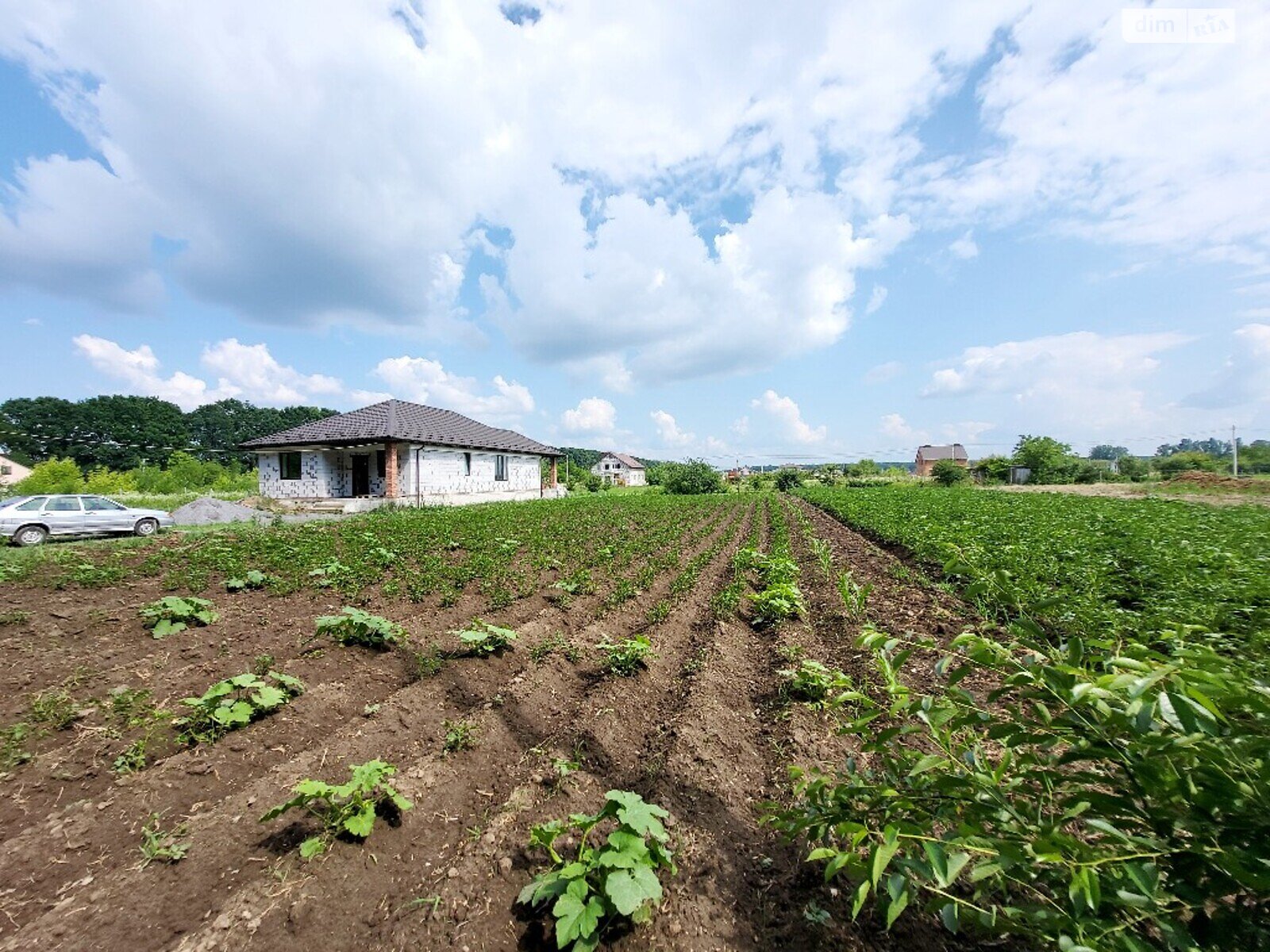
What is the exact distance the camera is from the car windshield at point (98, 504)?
1285cm

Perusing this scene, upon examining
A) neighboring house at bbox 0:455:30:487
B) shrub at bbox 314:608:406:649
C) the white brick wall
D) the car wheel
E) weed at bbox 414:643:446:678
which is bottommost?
weed at bbox 414:643:446:678

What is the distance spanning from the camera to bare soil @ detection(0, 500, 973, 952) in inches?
84.8

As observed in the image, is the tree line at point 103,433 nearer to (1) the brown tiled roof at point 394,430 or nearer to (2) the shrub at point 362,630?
(1) the brown tiled roof at point 394,430

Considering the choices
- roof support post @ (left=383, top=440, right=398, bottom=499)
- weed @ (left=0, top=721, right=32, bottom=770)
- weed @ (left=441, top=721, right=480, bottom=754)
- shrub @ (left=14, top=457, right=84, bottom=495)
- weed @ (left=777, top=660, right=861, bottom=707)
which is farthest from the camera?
shrub @ (left=14, top=457, right=84, bottom=495)

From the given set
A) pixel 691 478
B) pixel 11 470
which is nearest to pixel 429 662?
pixel 691 478

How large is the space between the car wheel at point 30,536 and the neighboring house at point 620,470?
2895 inches

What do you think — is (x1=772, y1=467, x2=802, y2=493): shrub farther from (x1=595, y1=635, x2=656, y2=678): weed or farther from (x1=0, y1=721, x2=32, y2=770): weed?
(x1=0, y1=721, x2=32, y2=770): weed

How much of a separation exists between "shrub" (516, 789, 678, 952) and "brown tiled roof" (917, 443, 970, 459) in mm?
93956

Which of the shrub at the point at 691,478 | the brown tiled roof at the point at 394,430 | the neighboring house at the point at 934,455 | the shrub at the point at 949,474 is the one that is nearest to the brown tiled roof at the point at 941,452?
the neighboring house at the point at 934,455

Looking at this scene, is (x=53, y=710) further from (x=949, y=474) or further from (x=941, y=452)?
(x=941, y=452)

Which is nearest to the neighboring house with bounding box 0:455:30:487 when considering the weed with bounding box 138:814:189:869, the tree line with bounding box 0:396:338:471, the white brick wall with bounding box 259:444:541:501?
the tree line with bounding box 0:396:338:471

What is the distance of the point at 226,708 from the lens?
358cm

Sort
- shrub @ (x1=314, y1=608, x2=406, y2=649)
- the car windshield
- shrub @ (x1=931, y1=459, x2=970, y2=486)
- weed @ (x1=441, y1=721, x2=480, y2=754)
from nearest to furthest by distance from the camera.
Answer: weed @ (x1=441, y1=721, x2=480, y2=754) → shrub @ (x1=314, y1=608, x2=406, y2=649) → the car windshield → shrub @ (x1=931, y1=459, x2=970, y2=486)

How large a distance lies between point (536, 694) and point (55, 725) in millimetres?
3341
